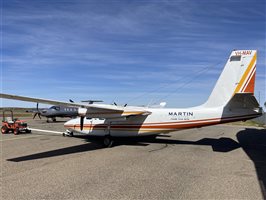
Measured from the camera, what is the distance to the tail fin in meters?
13.6

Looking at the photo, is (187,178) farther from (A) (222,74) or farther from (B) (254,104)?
(A) (222,74)

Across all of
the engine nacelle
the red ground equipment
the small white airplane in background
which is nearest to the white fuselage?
the small white airplane in background

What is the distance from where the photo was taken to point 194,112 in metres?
15.1

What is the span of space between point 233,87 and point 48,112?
110 ft

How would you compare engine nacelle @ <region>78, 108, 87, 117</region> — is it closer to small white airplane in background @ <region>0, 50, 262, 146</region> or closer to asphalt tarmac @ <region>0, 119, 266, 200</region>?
small white airplane in background @ <region>0, 50, 262, 146</region>

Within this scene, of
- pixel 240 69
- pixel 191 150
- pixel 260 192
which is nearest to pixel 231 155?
pixel 191 150

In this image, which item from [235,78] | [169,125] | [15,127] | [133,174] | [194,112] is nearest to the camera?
[133,174]

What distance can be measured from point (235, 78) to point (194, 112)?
2.91m

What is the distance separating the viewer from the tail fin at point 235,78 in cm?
1361

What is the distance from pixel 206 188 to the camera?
7.47 metres

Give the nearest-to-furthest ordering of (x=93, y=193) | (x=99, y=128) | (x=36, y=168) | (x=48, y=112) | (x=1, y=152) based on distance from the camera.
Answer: (x=93, y=193) → (x=36, y=168) → (x=1, y=152) → (x=99, y=128) → (x=48, y=112)

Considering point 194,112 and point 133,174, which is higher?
point 194,112

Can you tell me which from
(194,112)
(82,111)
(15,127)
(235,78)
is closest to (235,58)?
(235,78)

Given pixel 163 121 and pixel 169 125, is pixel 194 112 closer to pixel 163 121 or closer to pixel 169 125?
pixel 169 125
